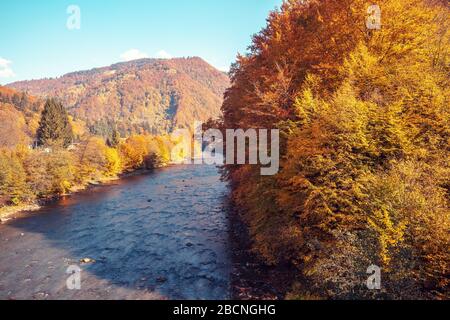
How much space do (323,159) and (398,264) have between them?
5.19 metres

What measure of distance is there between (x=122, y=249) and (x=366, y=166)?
65.6 ft

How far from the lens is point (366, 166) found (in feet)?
44.8

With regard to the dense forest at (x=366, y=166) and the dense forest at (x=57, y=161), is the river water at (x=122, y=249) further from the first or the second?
the dense forest at (x=57, y=161)

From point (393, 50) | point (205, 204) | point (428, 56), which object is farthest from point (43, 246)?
point (428, 56)

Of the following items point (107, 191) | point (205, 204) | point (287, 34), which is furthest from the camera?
point (107, 191)

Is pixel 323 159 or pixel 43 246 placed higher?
pixel 323 159

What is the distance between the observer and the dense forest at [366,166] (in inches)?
465

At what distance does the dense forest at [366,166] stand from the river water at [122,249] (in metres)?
5.56

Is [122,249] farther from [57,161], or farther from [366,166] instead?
[57,161]

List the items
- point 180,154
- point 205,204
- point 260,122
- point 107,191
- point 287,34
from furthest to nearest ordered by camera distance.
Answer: point 180,154 < point 107,191 < point 205,204 < point 287,34 < point 260,122

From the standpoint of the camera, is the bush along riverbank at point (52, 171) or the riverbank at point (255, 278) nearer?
the riverbank at point (255, 278)

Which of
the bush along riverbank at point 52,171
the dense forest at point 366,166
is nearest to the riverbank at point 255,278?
the dense forest at point 366,166

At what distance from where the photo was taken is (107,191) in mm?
52562
